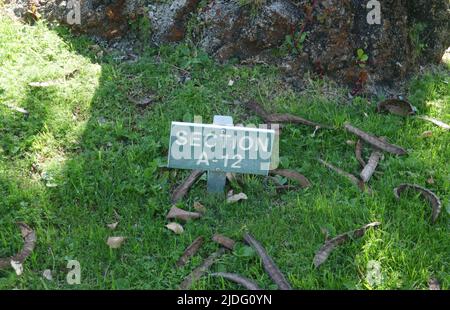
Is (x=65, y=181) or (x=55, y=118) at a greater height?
(x=55, y=118)

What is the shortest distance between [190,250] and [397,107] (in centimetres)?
221

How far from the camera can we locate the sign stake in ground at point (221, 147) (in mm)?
3744

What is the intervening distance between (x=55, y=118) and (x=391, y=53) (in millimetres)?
2825

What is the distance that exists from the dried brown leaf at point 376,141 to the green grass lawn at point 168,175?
0.06 meters

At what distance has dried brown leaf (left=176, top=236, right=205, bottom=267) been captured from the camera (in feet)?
11.9

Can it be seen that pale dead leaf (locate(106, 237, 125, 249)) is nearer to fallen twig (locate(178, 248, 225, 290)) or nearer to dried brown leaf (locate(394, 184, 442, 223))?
fallen twig (locate(178, 248, 225, 290))

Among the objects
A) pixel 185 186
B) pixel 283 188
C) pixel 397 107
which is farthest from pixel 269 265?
pixel 397 107

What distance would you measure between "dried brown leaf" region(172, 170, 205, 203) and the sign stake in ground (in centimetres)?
28

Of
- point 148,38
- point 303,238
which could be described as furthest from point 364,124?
point 148,38

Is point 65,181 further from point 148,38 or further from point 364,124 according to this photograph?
point 364,124

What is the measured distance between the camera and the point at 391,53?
16.7 ft

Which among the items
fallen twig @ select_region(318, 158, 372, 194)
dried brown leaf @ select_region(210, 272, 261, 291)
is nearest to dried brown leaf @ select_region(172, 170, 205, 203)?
dried brown leaf @ select_region(210, 272, 261, 291)

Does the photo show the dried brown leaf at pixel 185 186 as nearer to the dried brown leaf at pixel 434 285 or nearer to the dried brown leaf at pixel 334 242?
the dried brown leaf at pixel 334 242

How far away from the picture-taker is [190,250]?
3.69 meters
